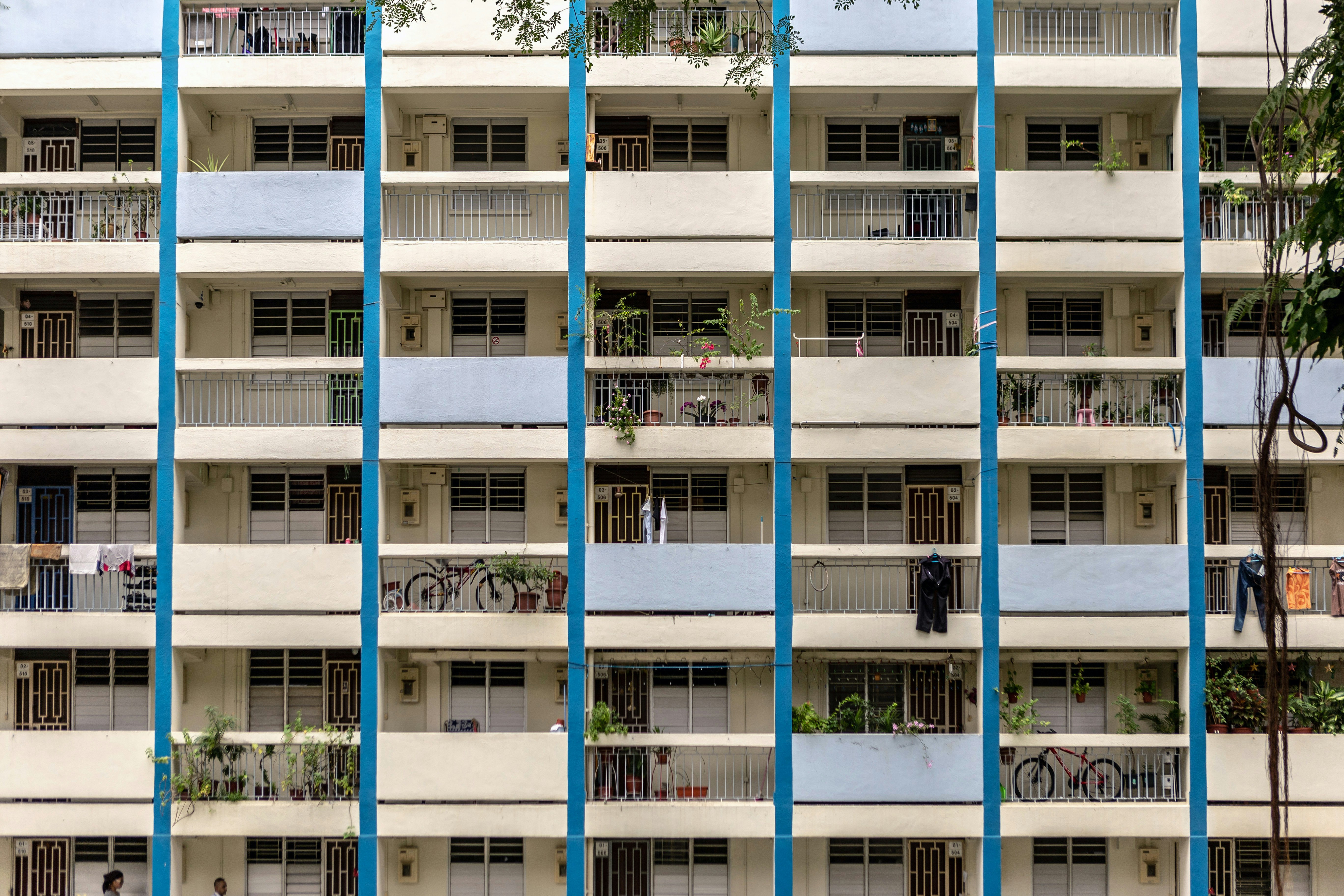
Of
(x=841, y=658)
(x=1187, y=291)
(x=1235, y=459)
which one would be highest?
(x=1187, y=291)

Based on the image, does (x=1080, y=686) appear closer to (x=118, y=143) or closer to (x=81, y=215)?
(x=81, y=215)

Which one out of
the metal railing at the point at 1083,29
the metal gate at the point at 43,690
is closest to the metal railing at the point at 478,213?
the metal railing at the point at 1083,29

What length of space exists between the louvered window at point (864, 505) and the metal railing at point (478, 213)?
17.0 ft

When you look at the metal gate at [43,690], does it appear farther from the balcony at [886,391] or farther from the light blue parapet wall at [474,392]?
the balcony at [886,391]

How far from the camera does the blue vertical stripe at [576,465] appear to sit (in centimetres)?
1309

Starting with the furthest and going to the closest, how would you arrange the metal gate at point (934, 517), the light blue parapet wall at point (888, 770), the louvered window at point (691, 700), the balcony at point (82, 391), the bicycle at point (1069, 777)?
the metal gate at point (934, 517) < the louvered window at point (691, 700) < the balcony at point (82, 391) < the bicycle at point (1069, 777) < the light blue parapet wall at point (888, 770)

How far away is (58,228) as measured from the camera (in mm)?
14117

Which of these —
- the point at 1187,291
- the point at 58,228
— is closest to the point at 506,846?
the point at 58,228

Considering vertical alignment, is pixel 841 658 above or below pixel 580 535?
below

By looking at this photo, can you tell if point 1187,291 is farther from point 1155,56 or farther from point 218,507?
point 218,507

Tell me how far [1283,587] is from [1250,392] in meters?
2.60

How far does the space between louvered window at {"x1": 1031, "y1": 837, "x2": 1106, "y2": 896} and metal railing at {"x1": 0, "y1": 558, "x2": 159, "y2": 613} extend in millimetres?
12407

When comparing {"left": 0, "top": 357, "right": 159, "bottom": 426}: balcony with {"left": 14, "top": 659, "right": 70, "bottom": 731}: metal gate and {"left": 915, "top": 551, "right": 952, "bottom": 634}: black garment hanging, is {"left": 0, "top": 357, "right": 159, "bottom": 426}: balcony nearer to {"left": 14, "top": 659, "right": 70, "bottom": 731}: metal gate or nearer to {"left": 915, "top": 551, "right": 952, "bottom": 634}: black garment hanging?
{"left": 14, "top": 659, "right": 70, "bottom": 731}: metal gate

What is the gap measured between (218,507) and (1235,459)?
45.0 feet
